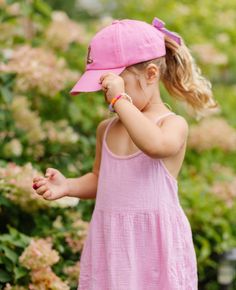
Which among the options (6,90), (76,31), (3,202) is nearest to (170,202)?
(3,202)

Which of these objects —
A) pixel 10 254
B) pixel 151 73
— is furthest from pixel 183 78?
pixel 10 254

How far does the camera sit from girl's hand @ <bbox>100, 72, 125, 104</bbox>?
7.91ft

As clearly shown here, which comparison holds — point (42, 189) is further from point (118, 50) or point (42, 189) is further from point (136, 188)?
point (118, 50)

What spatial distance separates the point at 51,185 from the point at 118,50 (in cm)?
54

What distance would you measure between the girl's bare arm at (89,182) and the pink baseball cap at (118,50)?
252 mm

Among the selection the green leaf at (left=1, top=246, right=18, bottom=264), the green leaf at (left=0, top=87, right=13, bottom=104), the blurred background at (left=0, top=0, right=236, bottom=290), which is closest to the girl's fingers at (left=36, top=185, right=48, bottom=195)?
the blurred background at (left=0, top=0, right=236, bottom=290)

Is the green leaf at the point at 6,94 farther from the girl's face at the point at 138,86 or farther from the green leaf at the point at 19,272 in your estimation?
the girl's face at the point at 138,86

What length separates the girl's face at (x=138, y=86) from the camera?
252 cm

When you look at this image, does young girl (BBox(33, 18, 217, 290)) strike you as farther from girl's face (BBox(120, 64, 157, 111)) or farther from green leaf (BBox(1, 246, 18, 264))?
green leaf (BBox(1, 246, 18, 264))

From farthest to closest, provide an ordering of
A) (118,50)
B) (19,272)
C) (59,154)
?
(59,154) < (19,272) < (118,50)

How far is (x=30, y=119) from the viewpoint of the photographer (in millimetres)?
4098

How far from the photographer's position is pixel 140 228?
99.7 inches

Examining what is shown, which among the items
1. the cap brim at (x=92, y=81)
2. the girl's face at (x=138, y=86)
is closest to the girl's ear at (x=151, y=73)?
the girl's face at (x=138, y=86)

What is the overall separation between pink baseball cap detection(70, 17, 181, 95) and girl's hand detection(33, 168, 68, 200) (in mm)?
320
